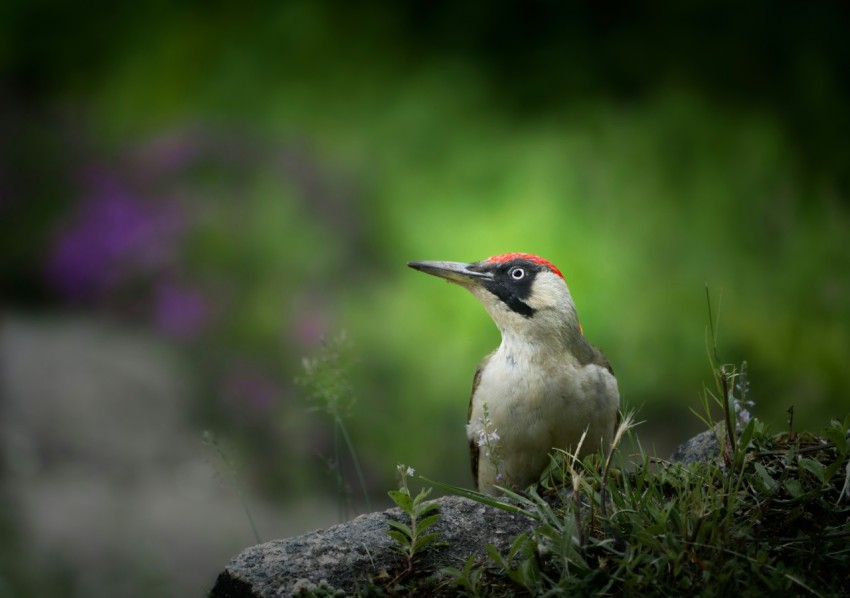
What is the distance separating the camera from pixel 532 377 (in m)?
2.96

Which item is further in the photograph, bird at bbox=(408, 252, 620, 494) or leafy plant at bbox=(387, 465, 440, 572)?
bird at bbox=(408, 252, 620, 494)

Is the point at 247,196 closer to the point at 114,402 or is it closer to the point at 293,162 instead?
the point at 293,162

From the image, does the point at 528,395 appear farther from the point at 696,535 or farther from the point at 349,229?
the point at 349,229

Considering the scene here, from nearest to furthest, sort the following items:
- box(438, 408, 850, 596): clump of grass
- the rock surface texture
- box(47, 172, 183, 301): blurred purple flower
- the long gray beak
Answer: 1. box(438, 408, 850, 596): clump of grass
2. the rock surface texture
3. the long gray beak
4. box(47, 172, 183, 301): blurred purple flower

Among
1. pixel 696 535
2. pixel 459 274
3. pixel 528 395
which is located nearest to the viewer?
pixel 696 535

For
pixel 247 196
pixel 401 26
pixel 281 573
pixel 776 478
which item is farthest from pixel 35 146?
pixel 776 478

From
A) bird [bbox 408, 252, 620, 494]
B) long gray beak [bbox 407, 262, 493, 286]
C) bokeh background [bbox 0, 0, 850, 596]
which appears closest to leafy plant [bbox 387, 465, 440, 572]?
bird [bbox 408, 252, 620, 494]

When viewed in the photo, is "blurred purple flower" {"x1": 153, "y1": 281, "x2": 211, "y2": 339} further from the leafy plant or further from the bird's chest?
the leafy plant

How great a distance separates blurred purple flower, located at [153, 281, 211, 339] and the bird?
2.61 metres

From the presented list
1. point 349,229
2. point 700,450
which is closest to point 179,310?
point 349,229

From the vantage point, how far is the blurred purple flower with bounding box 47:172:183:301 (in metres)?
5.86

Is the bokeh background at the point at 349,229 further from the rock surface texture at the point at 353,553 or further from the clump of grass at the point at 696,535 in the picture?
the clump of grass at the point at 696,535

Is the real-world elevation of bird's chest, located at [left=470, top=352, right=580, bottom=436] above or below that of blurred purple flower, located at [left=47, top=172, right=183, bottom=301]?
below

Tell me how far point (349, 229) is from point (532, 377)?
9.40 feet
